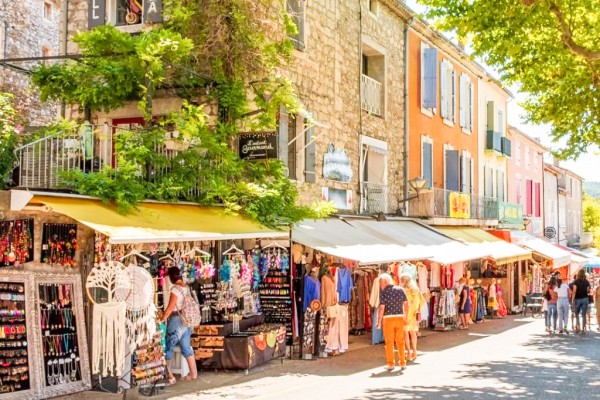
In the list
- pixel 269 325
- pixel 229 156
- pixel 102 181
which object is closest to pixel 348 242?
pixel 269 325

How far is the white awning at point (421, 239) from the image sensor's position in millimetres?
18141

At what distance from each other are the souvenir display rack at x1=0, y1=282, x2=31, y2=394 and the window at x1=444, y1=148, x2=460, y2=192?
19071mm

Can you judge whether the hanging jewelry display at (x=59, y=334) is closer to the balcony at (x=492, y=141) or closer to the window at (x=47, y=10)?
the window at (x=47, y=10)

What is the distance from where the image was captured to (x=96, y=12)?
48.8ft

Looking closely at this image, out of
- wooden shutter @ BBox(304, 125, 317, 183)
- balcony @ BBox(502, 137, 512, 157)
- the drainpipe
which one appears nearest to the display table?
wooden shutter @ BBox(304, 125, 317, 183)

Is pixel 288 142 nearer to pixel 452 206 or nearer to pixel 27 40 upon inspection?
pixel 452 206

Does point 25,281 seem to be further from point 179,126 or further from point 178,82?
point 178,82

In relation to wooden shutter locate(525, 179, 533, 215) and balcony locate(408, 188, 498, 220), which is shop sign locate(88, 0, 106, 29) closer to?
balcony locate(408, 188, 498, 220)

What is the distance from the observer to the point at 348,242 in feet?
51.2

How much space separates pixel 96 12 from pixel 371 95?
916 centimetres

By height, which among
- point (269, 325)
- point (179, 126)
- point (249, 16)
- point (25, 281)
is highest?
point (249, 16)

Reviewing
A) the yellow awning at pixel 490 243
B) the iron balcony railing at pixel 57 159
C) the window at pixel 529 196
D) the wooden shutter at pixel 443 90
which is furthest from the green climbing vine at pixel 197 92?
the window at pixel 529 196

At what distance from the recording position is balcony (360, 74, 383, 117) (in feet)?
70.2

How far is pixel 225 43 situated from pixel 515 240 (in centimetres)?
1853
